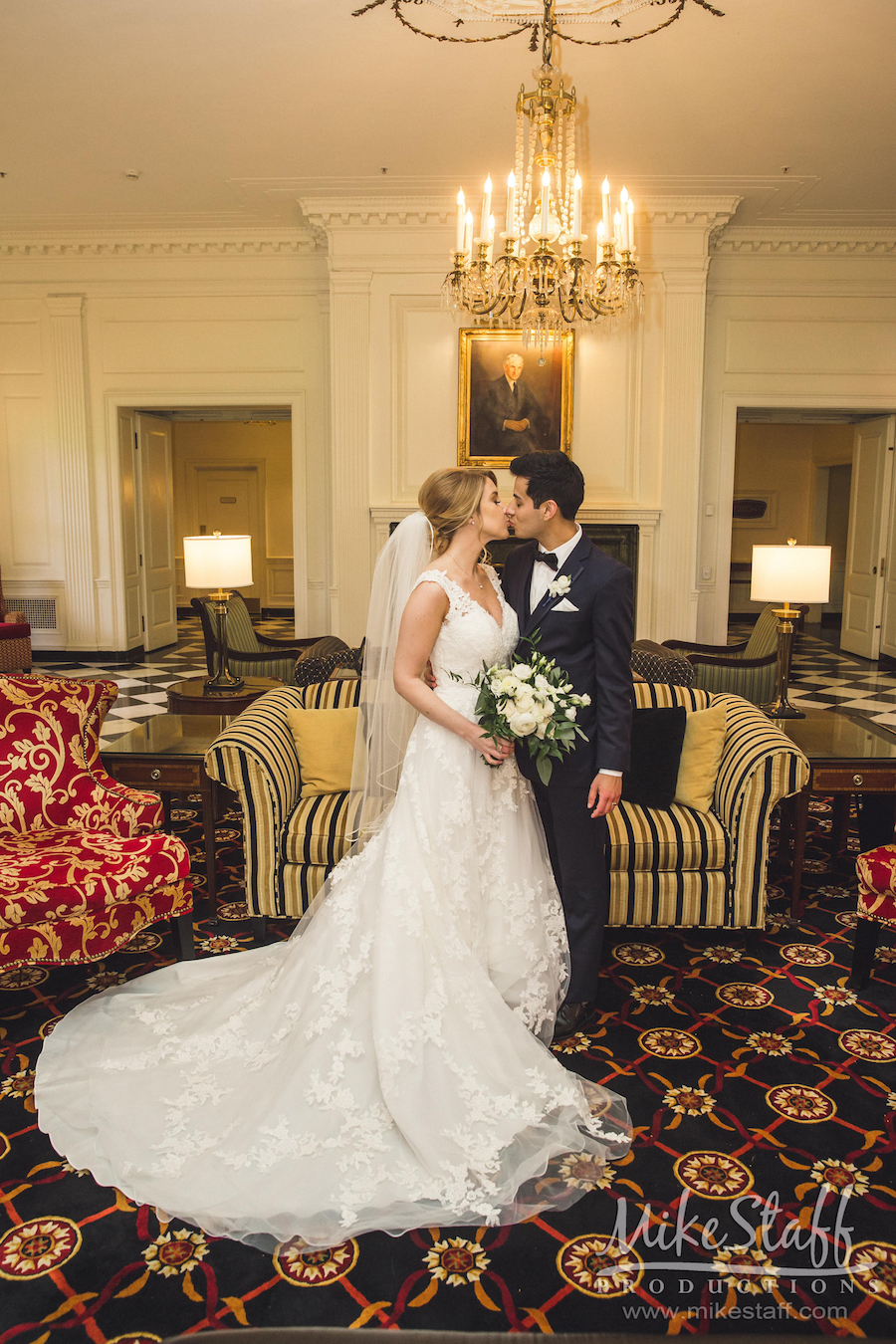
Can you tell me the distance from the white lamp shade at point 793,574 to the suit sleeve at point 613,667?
227 cm

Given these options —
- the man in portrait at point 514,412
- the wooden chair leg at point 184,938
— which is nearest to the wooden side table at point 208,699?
the wooden chair leg at point 184,938

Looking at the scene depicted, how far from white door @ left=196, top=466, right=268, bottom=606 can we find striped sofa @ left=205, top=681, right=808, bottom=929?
40.6 feet

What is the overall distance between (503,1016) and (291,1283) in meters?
0.82

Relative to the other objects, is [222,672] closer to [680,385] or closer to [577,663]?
[577,663]

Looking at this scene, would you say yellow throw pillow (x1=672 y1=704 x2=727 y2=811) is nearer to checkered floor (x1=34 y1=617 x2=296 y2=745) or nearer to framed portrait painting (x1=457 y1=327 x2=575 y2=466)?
checkered floor (x1=34 y1=617 x2=296 y2=745)

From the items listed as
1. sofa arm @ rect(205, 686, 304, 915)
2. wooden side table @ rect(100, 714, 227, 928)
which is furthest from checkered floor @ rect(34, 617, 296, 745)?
sofa arm @ rect(205, 686, 304, 915)

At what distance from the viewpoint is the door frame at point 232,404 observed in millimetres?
8812

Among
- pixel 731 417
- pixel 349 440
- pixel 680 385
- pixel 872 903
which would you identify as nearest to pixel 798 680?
pixel 731 417

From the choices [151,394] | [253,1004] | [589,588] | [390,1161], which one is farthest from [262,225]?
[390,1161]

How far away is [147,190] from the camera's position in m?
7.54

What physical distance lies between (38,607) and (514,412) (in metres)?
5.12

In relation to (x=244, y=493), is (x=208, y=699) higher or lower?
lower

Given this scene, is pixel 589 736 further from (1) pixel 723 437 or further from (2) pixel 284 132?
(1) pixel 723 437

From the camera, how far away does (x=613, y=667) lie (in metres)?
2.79
